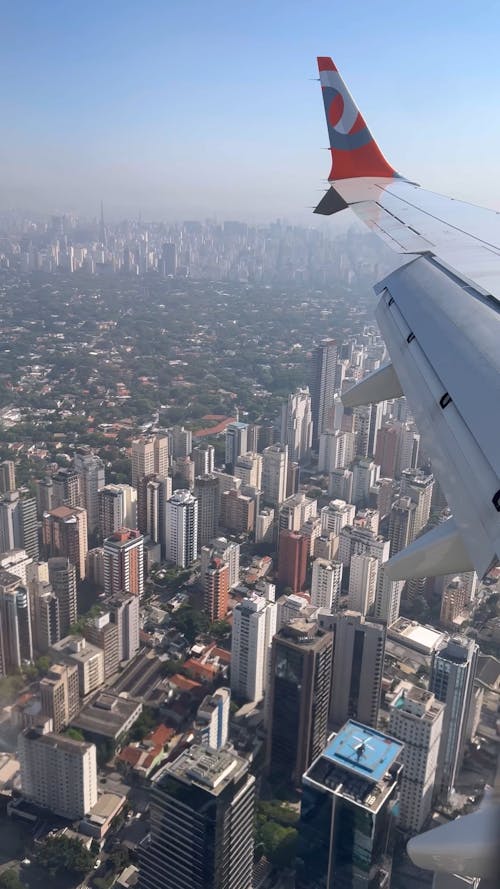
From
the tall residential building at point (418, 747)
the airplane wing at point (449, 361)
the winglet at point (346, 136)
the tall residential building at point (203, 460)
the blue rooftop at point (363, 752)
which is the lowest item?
the tall residential building at point (203, 460)

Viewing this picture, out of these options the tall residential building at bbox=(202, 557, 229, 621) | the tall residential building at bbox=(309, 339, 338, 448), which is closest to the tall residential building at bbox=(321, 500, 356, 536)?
the tall residential building at bbox=(202, 557, 229, 621)

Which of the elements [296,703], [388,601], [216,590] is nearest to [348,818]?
[296,703]

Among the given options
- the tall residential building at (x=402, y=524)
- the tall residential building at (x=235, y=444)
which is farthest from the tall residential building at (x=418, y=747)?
the tall residential building at (x=235, y=444)

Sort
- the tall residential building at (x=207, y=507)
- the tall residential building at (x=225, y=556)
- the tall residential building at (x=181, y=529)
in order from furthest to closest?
1. the tall residential building at (x=207, y=507)
2. the tall residential building at (x=181, y=529)
3. the tall residential building at (x=225, y=556)

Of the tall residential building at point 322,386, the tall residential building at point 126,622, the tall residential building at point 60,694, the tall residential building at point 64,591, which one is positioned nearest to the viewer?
the tall residential building at point 60,694

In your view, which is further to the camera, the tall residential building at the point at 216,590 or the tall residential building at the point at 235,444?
the tall residential building at the point at 235,444

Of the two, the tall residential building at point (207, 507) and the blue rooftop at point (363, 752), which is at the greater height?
the blue rooftop at point (363, 752)

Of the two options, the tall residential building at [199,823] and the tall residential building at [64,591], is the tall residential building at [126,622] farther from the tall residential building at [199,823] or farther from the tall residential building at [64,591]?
the tall residential building at [199,823]
